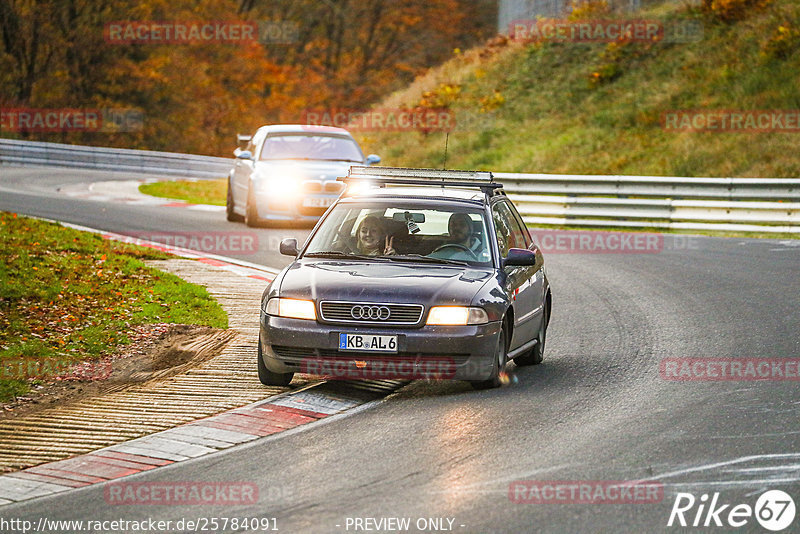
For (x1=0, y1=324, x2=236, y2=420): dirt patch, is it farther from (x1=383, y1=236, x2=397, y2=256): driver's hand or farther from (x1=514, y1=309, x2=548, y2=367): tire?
(x1=514, y1=309, x2=548, y2=367): tire

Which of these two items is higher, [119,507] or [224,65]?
[224,65]

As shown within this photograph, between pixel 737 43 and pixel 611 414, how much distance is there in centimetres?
2948

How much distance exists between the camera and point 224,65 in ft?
203

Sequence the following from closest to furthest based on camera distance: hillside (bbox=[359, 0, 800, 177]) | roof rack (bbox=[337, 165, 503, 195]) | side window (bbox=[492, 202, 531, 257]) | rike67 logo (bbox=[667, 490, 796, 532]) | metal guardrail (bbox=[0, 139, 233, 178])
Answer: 1. rike67 logo (bbox=[667, 490, 796, 532])
2. side window (bbox=[492, 202, 531, 257])
3. roof rack (bbox=[337, 165, 503, 195])
4. hillside (bbox=[359, 0, 800, 177])
5. metal guardrail (bbox=[0, 139, 233, 178])

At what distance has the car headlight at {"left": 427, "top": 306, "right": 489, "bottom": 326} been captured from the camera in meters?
9.12

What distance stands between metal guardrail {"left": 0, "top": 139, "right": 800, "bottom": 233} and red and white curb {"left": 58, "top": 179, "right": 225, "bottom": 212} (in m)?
6.69

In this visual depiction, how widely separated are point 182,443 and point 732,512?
11.2 feet

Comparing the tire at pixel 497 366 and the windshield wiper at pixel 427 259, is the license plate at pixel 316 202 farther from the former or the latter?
the tire at pixel 497 366

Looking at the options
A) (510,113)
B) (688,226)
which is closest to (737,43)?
(510,113)

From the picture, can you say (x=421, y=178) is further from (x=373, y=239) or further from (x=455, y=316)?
(x=455, y=316)

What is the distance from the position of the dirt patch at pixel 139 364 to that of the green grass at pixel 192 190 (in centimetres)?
1669

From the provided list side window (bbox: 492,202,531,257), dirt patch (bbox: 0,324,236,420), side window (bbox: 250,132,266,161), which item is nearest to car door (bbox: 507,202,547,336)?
side window (bbox: 492,202,531,257)

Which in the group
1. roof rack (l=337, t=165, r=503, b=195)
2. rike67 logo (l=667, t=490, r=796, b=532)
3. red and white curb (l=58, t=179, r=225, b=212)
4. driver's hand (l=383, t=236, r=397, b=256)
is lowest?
red and white curb (l=58, t=179, r=225, b=212)

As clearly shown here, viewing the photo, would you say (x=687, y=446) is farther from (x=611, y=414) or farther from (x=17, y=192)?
(x=17, y=192)
